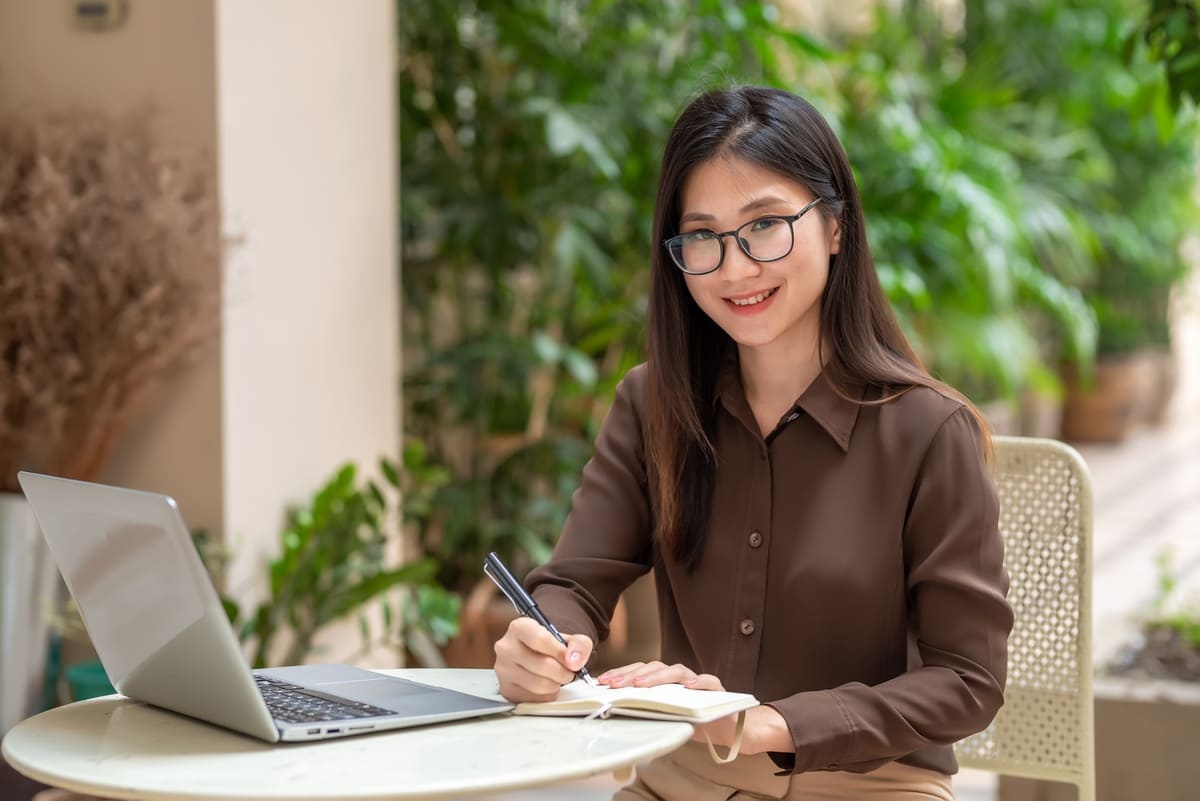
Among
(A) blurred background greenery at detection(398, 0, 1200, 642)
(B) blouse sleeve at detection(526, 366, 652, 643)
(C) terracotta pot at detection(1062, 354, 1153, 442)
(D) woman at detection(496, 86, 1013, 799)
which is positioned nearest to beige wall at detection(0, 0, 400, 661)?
(A) blurred background greenery at detection(398, 0, 1200, 642)

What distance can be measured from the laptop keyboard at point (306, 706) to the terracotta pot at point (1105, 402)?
27.5ft

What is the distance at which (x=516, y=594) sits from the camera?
1.47 metres

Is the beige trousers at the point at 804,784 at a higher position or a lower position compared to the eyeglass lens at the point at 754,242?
lower

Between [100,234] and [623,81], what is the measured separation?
1.59m

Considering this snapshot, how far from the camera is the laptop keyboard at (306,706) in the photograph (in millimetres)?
1335

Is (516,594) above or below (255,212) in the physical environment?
below

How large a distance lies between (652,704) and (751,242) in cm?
54

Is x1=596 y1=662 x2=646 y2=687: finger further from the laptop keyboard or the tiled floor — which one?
the tiled floor

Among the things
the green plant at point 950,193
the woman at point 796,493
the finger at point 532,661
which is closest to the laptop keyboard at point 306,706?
the finger at point 532,661

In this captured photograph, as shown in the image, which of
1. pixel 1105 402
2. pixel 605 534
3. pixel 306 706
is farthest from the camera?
pixel 1105 402

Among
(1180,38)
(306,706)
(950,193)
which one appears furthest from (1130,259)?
(306,706)

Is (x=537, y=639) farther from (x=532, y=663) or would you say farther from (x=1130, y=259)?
(x=1130, y=259)

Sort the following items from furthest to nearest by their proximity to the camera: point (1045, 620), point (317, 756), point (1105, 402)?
point (1105, 402), point (1045, 620), point (317, 756)

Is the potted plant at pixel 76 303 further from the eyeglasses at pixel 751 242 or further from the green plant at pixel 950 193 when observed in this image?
the green plant at pixel 950 193
